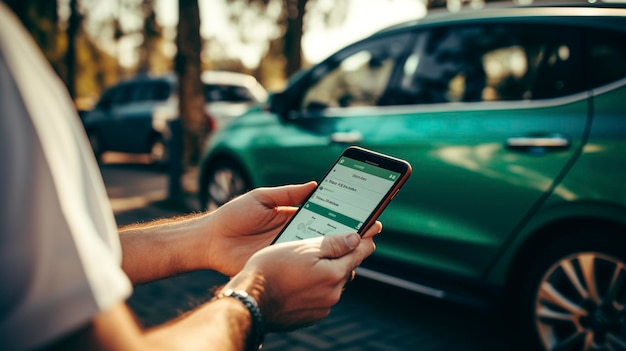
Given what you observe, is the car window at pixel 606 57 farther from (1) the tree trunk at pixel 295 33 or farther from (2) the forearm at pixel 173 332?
(1) the tree trunk at pixel 295 33

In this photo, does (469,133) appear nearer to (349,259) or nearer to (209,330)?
(349,259)

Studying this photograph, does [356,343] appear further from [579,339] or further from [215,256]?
[215,256]

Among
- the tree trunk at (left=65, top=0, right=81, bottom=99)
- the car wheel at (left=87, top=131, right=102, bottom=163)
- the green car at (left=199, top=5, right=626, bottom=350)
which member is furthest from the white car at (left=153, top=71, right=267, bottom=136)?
the tree trunk at (left=65, top=0, right=81, bottom=99)

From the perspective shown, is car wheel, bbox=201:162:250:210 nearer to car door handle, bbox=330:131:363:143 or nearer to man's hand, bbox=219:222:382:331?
car door handle, bbox=330:131:363:143

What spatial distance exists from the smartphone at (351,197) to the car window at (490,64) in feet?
5.65

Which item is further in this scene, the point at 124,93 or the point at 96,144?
the point at 96,144

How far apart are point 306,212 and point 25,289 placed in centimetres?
120

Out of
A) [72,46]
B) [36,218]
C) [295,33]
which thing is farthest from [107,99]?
[36,218]

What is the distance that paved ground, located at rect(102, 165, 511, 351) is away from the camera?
361cm

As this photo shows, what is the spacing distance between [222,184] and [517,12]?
2873 mm

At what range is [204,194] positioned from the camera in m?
5.70

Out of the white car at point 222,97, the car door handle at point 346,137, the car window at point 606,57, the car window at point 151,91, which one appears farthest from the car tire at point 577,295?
the car window at point 151,91

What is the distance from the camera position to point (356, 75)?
15.5 ft

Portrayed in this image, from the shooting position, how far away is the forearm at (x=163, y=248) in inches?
66.7
